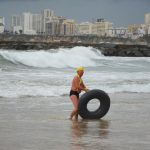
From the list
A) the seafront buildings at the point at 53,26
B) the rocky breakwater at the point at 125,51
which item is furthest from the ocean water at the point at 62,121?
the seafront buildings at the point at 53,26

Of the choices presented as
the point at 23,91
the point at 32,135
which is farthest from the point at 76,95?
the point at 23,91

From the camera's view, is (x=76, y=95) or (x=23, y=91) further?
(x=23, y=91)

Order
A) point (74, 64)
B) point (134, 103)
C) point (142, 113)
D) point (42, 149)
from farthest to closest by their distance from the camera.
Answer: point (74, 64)
point (134, 103)
point (142, 113)
point (42, 149)

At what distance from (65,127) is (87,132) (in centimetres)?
74

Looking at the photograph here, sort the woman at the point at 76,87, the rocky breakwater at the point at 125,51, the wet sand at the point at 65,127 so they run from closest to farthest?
the wet sand at the point at 65,127
the woman at the point at 76,87
the rocky breakwater at the point at 125,51

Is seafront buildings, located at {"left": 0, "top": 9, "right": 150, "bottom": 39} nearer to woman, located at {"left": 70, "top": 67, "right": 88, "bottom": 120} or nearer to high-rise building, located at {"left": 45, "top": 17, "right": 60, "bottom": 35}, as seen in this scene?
high-rise building, located at {"left": 45, "top": 17, "right": 60, "bottom": 35}

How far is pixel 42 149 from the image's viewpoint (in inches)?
277

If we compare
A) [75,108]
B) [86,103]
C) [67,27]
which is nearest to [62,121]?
[75,108]

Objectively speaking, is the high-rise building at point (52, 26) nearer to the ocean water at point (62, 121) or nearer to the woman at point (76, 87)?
the ocean water at point (62, 121)

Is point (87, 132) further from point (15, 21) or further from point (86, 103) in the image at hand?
point (15, 21)

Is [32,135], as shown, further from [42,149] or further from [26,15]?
[26,15]

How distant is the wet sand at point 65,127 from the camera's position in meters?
7.48

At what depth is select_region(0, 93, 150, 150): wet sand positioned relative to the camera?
7480 millimetres

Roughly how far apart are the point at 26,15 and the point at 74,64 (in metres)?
155
